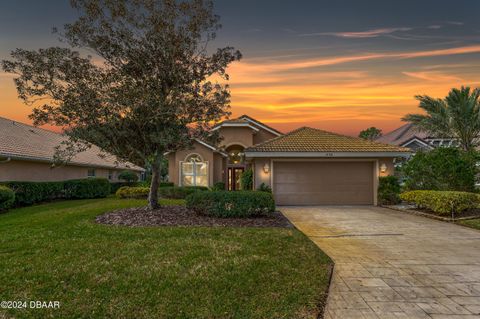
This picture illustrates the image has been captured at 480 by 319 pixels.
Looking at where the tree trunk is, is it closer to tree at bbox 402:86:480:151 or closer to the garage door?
the garage door

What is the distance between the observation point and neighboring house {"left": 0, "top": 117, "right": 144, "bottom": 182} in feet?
48.6

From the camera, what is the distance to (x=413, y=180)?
14094 mm

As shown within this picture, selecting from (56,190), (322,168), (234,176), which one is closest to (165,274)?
(322,168)

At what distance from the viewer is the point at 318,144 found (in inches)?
622

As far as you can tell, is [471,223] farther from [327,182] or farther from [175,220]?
[175,220]

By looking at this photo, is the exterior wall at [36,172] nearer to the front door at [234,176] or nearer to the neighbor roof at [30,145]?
the neighbor roof at [30,145]

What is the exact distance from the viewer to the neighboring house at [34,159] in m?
14.8

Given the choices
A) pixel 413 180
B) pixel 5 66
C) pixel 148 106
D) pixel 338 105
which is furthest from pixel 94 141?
pixel 413 180

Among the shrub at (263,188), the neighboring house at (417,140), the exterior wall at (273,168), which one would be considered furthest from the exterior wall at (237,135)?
the neighboring house at (417,140)

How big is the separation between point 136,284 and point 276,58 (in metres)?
11.9

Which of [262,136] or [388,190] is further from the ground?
[262,136]

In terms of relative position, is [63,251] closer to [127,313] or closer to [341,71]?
[127,313]

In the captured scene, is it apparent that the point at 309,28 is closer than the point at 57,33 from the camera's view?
No

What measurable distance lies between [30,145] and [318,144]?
1738 cm
